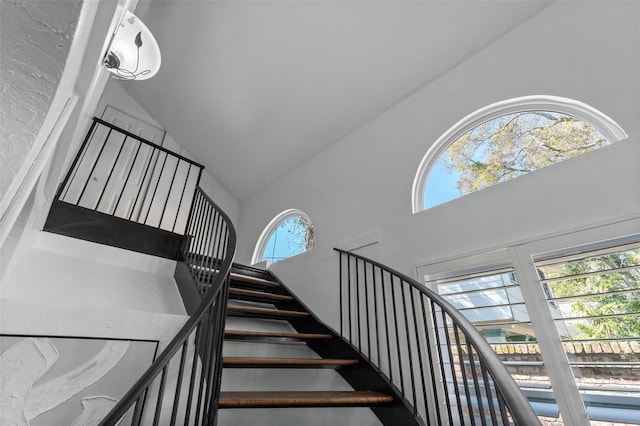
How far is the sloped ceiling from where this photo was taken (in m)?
2.51

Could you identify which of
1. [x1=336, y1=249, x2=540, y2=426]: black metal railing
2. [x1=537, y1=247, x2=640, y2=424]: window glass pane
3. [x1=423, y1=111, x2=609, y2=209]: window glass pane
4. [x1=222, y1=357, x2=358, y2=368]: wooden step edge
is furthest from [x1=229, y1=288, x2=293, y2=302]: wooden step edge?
[x1=537, y1=247, x2=640, y2=424]: window glass pane

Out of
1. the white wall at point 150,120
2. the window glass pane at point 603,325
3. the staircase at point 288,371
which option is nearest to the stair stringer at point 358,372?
the staircase at point 288,371

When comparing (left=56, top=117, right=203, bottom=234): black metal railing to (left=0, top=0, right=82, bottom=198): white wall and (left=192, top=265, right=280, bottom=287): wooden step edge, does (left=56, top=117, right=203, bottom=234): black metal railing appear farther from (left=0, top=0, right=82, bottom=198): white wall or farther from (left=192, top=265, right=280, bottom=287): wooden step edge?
(left=0, top=0, right=82, bottom=198): white wall

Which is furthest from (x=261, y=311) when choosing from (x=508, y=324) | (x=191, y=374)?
(x=508, y=324)

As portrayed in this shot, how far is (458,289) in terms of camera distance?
6.91 ft

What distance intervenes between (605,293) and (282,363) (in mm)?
1868

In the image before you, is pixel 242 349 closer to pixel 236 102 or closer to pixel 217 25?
pixel 236 102

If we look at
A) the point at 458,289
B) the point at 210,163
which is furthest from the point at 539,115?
the point at 210,163

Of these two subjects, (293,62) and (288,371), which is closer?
(288,371)

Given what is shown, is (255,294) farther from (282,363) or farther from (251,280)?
(282,363)

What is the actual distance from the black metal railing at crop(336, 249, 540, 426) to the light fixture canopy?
1.98 m

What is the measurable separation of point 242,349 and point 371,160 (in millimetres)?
2128

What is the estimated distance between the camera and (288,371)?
2.24 metres

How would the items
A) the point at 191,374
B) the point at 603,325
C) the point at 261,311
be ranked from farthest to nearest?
the point at 261,311, the point at 603,325, the point at 191,374
